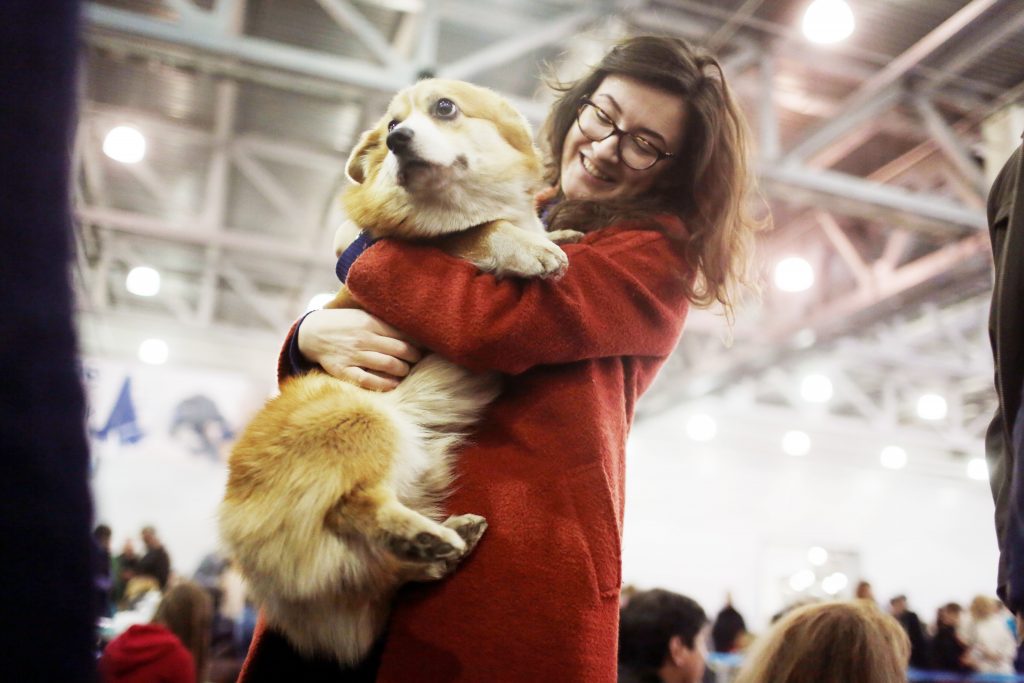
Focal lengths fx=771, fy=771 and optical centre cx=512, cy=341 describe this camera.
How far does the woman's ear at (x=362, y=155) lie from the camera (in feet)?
5.66

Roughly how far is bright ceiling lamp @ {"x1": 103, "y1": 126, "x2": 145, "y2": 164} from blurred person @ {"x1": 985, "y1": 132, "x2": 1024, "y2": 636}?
628cm

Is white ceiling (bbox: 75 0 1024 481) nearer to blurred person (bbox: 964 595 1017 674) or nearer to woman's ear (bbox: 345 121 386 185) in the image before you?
woman's ear (bbox: 345 121 386 185)

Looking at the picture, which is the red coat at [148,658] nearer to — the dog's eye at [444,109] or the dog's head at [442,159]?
the dog's head at [442,159]

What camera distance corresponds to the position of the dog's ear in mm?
1729

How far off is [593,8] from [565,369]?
437cm

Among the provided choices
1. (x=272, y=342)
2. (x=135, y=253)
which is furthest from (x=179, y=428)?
(x=272, y=342)

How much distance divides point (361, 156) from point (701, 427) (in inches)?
482

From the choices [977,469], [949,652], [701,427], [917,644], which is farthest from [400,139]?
[977,469]

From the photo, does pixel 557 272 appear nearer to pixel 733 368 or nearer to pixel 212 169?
pixel 212 169

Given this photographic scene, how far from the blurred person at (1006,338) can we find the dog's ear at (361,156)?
121 cm

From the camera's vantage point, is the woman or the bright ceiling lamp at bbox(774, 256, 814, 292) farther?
the bright ceiling lamp at bbox(774, 256, 814, 292)

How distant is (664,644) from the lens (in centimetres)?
277

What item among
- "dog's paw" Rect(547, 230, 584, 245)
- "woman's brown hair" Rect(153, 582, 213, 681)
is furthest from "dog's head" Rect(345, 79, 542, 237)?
"woman's brown hair" Rect(153, 582, 213, 681)

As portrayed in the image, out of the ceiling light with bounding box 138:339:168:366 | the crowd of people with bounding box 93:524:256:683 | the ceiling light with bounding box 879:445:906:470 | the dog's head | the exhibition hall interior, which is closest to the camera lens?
Result: the crowd of people with bounding box 93:524:256:683
